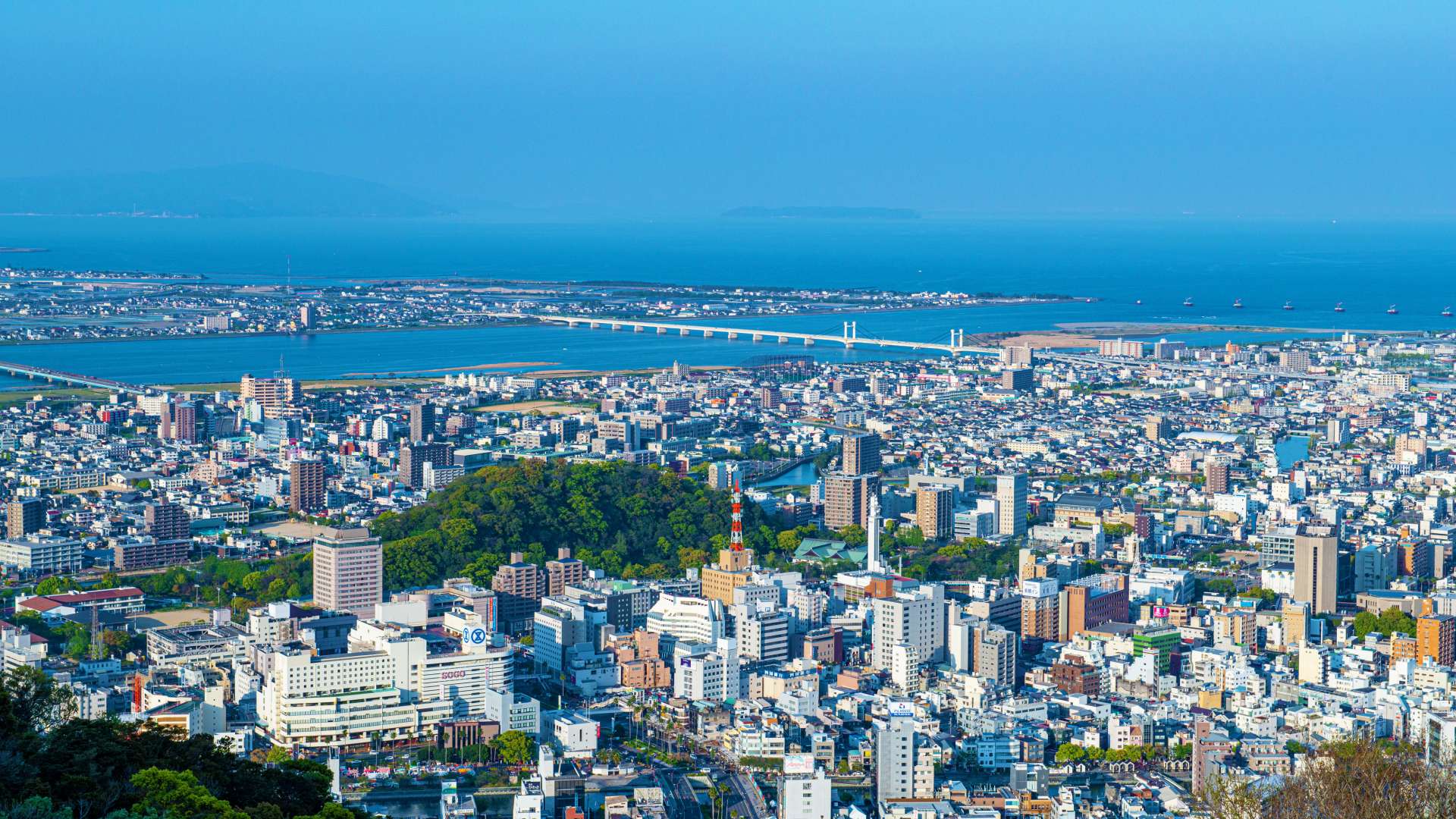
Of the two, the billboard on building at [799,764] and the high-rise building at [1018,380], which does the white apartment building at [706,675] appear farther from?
the high-rise building at [1018,380]

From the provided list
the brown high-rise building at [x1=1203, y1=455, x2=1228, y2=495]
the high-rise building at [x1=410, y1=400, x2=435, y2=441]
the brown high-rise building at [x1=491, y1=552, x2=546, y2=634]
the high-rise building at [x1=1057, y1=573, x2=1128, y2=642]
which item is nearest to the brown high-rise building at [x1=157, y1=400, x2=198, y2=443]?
the high-rise building at [x1=410, y1=400, x2=435, y2=441]

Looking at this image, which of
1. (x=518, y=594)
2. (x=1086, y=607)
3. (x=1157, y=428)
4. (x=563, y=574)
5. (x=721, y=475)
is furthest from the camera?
(x=1157, y=428)

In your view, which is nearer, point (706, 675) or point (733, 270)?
point (706, 675)

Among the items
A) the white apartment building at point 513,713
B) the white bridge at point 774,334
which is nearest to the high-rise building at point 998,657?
the white apartment building at point 513,713

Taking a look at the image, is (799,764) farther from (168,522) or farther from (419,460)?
(419,460)

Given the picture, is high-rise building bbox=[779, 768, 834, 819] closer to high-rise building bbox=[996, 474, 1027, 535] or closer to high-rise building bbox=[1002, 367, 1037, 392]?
high-rise building bbox=[996, 474, 1027, 535]

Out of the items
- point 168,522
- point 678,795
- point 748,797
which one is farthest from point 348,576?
point 748,797

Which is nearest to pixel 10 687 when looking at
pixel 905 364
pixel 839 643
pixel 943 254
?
pixel 839 643
